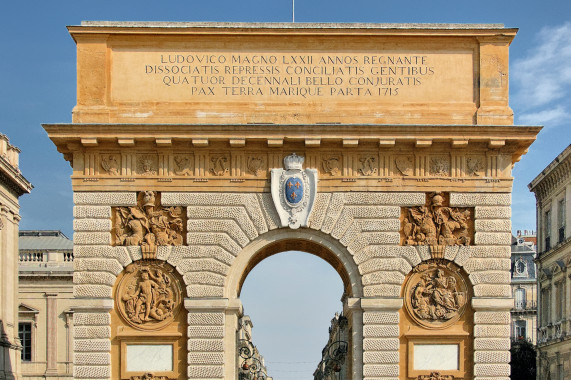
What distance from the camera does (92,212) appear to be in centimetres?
2267

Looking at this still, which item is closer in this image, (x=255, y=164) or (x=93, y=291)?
(x=93, y=291)

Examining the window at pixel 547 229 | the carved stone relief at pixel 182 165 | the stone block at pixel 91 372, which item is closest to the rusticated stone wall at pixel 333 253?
the stone block at pixel 91 372

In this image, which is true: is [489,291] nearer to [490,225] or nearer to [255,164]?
[490,225]

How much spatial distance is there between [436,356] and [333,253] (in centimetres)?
352

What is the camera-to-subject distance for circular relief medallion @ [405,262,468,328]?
74.1 feet

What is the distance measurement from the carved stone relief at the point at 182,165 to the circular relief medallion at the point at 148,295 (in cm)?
229

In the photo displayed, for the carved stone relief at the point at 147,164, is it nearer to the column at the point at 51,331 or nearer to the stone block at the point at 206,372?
the stone block at the point at 206,372

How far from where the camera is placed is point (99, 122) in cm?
2281

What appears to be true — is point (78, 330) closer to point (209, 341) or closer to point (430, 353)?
point (209, 341)

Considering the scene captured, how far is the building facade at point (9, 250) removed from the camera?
41.7m

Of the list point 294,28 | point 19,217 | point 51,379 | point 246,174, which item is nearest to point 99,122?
point 246,174

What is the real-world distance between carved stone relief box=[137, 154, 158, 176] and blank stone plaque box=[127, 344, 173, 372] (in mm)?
4210

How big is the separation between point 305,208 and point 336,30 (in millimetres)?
4586

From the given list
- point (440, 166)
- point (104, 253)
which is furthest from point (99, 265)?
point (440, 166)
